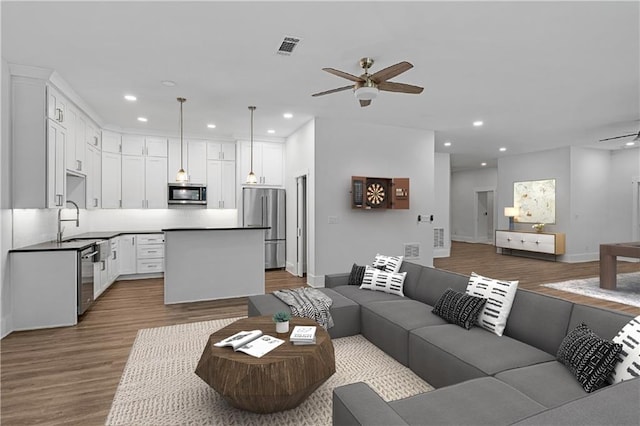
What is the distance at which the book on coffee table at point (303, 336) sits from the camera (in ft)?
7.57

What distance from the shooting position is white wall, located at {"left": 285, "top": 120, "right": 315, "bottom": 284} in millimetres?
5887

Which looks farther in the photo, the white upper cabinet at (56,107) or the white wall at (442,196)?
the white wall at (442,196)

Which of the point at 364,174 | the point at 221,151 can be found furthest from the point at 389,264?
the point at 221,151

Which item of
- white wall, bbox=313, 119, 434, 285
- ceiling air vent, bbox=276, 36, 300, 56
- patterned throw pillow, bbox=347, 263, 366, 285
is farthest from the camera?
white wall, bbox=313, 119, 434, 285

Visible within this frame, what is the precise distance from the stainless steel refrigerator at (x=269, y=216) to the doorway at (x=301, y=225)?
668mm

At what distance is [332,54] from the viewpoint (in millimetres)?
3512

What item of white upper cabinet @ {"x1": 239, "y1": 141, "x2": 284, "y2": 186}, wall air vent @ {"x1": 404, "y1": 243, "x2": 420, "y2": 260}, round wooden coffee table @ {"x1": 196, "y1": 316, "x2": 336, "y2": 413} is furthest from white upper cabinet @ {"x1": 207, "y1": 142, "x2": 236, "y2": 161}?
round wooden coffee table @ {"x1": 196, "y1": 316, "x2": 336, "y2": 413}

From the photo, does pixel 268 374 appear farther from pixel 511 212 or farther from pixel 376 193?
pixel 511 212

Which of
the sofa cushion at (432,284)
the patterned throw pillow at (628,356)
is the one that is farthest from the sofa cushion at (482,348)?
the sofa cushion at (432,284)

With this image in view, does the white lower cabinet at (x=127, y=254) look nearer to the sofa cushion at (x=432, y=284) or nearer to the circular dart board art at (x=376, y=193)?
the circular dart board art at (x=376, y=193)

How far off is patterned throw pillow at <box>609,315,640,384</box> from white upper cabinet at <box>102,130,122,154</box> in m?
7.62

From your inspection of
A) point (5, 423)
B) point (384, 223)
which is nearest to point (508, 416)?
point (5, 423)

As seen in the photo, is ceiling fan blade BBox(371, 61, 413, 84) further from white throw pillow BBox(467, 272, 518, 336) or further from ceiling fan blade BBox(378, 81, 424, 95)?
white throw pillow BBox(467, 272, 518, 336)

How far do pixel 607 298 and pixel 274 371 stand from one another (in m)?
5.54
